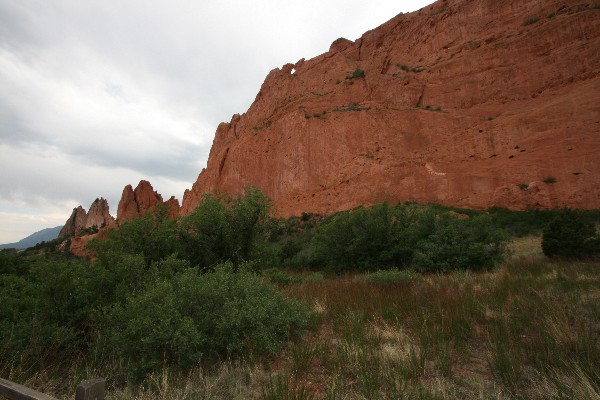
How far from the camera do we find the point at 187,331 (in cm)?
373

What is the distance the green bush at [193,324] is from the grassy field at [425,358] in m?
0.21

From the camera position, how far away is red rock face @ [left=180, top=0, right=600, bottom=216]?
27719mm

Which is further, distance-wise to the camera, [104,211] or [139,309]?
[104,211]

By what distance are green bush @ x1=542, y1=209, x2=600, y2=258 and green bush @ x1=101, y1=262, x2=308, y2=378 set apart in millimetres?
13554

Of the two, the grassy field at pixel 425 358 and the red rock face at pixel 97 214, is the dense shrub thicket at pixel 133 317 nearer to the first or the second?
the grassy field at pixel 425 358

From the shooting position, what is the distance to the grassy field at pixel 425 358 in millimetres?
2994

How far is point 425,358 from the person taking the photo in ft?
12.1

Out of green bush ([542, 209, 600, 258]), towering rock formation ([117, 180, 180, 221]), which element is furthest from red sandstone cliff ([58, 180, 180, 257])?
green bush ([542, 209, 600, 258])

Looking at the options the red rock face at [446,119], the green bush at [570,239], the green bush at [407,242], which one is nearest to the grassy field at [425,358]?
the green bush at [407,242]

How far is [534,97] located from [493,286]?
112 feet

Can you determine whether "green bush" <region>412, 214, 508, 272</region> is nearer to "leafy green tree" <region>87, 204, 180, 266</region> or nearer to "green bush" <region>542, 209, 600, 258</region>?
"green bush" <region>542, 209, 600, 258</region>

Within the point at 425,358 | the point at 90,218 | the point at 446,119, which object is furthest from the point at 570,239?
the point at 90,218

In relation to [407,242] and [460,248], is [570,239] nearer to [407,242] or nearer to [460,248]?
[460,248]

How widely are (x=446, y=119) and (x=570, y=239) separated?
24509 millimetres
